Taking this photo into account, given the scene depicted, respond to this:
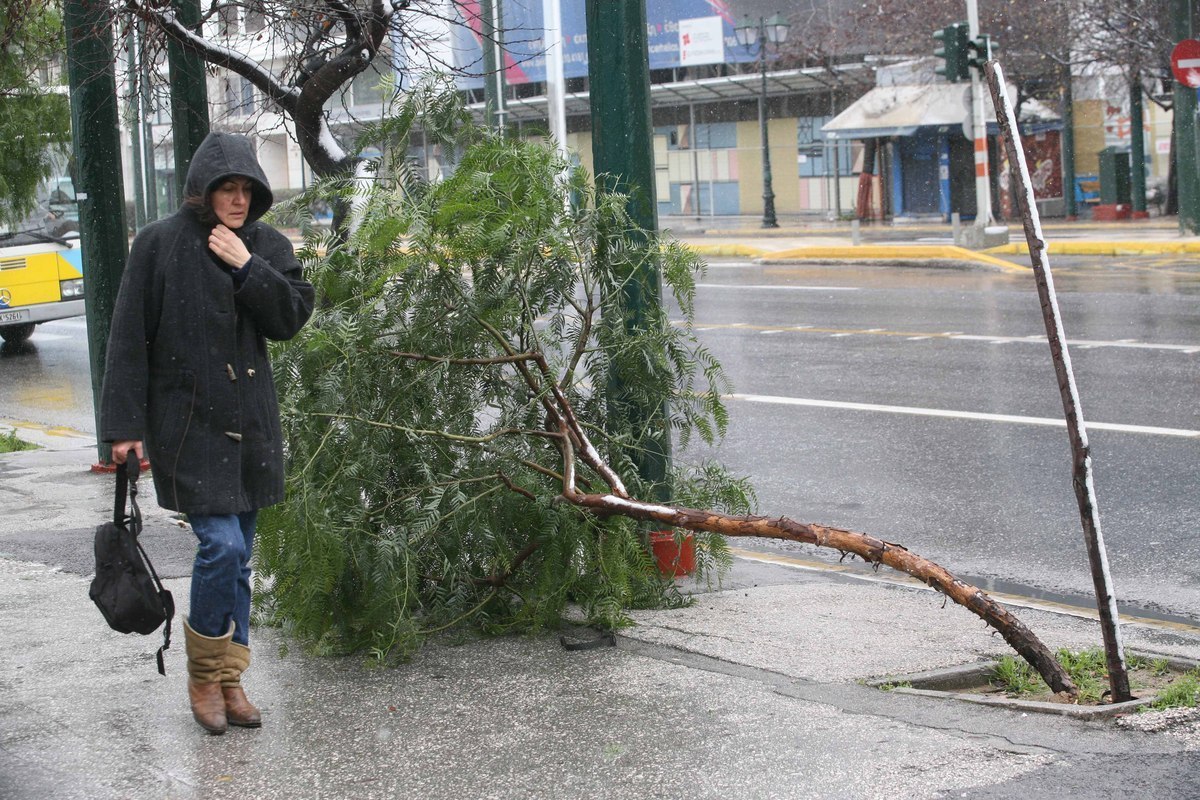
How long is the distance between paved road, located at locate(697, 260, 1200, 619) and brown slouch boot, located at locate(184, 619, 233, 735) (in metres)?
3.60

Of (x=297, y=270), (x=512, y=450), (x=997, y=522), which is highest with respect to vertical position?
(x=297, y=270)

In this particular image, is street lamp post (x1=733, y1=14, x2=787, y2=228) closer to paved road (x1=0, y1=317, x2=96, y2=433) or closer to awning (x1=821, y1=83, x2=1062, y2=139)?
awning (x1=821, y1=83, x2=1062, y2=139)

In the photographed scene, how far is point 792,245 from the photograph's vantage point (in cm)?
2855

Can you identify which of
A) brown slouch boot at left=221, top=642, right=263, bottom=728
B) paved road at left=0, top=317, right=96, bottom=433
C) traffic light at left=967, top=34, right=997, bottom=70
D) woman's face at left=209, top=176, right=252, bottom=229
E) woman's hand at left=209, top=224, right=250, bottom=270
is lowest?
brown slouch boot at left=221, top=642, right=263, bottom=728

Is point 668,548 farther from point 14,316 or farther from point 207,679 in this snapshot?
point 14,316

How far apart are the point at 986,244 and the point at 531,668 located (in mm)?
21885

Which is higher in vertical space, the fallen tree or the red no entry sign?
the red no entry sign

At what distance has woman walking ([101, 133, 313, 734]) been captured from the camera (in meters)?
4.33

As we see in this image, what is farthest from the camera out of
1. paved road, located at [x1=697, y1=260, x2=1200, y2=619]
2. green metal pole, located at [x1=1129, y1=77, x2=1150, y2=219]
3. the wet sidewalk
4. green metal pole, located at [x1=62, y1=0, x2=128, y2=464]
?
green metal pole, located at [x1=1129, y1=77, x2=1150, y2=219]

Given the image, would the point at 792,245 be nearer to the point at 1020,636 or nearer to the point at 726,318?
the point at 726,318

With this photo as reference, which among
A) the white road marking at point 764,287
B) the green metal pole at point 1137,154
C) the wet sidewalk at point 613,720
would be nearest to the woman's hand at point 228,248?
the wet sidewalk at point 613,720

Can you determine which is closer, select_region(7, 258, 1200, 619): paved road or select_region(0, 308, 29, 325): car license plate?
select_region(7, 258, 1200, 619): paved road

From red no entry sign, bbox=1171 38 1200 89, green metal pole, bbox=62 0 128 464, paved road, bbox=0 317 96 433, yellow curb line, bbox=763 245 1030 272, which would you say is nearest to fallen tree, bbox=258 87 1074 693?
green metal pole, bbox=62 0 128 464

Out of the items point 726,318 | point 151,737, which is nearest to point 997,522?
point 151,737
